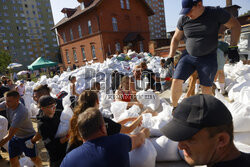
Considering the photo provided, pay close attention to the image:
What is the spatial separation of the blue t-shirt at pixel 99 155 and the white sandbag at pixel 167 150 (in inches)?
28.7

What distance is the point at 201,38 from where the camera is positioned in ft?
7.12

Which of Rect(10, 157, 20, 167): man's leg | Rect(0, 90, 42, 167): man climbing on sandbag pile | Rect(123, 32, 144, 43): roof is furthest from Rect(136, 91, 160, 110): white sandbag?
Rect(123, 32, 144, 43): roof

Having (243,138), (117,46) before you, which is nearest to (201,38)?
(243,138)

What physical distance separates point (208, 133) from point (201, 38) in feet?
5.69

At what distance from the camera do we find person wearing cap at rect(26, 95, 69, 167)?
6.53ft

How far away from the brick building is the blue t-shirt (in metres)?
18.6

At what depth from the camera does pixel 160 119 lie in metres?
2.36

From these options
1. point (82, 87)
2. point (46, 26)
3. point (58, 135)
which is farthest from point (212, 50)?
point (46, 26)

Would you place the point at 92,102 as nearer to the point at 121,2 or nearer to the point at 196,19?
the point at 196,19

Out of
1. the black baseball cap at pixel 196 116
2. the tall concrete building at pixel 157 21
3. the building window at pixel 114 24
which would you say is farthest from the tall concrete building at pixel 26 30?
the black baseball cap at pixel 196 116

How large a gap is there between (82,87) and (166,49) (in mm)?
9746

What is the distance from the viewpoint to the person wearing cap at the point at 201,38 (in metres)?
2.08

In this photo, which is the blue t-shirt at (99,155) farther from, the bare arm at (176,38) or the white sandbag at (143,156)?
the bare arm at (176,38)

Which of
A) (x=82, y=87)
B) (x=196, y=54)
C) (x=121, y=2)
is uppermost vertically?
(x=121, y=2)
